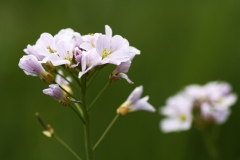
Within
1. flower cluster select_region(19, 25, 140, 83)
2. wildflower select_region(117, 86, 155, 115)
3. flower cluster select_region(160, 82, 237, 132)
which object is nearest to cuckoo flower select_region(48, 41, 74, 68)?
flower cluster select_region(19, 25, 140, 83)

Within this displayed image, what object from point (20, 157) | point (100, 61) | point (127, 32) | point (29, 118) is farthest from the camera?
point (127, 32)

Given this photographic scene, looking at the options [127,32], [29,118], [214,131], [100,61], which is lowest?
[214,131]

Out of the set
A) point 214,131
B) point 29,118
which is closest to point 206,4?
point 214,131

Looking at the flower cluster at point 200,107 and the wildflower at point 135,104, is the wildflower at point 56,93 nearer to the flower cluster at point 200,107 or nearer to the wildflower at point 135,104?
the wildflower at point 135,104

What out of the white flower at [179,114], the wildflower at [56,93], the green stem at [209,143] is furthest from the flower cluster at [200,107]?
the wildflower at [56,93]

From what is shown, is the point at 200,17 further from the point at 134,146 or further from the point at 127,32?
the point at 134,146

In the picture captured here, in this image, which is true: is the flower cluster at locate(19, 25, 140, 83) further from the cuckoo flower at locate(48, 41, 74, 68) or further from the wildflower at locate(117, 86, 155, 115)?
the wildflower at locate(117, 86, 155, 115)
